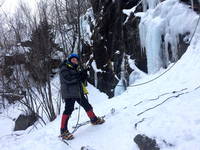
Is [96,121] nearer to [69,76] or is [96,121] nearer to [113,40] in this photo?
[69,76]

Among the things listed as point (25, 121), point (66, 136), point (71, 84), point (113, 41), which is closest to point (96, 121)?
point (66, 136)

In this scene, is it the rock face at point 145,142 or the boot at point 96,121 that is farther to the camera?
the boot at point 96,121

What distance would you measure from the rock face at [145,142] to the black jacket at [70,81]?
1650 millimetres

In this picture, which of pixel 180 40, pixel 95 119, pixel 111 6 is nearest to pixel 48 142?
pixel 95 119

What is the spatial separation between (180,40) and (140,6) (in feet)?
10.8

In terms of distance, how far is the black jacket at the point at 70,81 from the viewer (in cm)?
544

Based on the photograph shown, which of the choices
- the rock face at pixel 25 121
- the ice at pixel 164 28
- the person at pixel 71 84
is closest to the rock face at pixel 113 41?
the ice at pixel 164 28

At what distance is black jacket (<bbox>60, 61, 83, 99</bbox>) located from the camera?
17.8 feet

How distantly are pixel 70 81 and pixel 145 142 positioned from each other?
6.49ft

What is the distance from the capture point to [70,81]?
5.42m

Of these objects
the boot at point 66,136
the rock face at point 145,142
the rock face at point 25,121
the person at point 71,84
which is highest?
the person at point 71,84

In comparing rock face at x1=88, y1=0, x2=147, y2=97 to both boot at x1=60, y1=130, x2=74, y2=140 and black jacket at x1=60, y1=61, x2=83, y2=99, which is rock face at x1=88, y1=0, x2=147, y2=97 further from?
boot at x1=60, y1=130, x2=74, y2=140

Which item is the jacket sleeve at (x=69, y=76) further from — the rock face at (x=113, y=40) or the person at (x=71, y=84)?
the rock face at (x=113, y=40)

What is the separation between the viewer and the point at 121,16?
1218 cm
